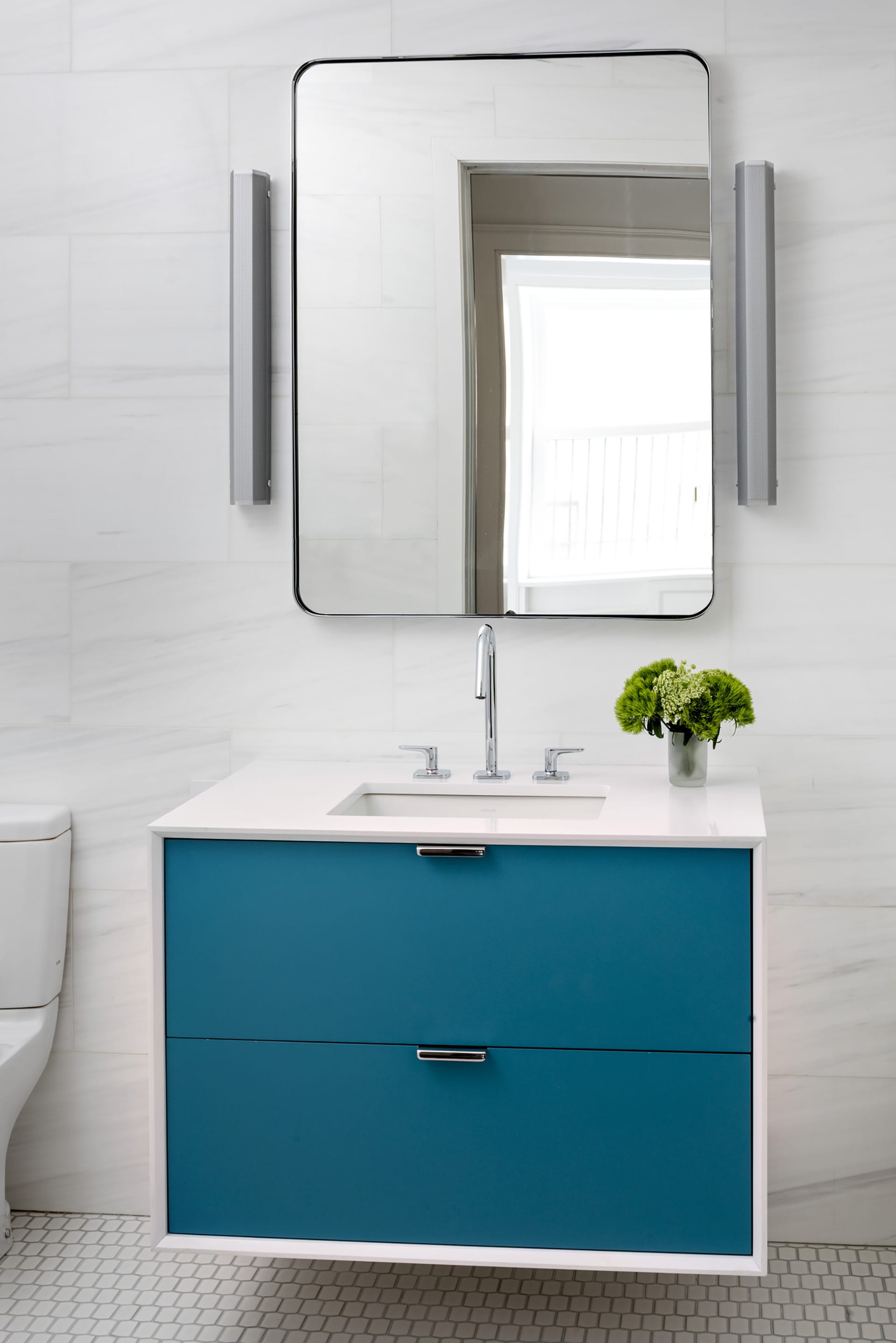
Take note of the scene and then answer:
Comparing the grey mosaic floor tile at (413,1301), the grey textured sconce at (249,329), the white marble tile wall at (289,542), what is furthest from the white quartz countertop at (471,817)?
the grey mosaic floor tile at (413,1301)

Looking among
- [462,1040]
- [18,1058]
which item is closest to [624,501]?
[462,1040]

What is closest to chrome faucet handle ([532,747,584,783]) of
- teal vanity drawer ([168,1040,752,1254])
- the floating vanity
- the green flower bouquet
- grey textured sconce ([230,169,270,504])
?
the green flower bouquet

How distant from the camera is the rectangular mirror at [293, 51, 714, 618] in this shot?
6.54 feet

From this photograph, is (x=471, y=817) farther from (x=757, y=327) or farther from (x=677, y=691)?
(x=757, y=327)

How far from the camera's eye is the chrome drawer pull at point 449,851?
1.58m

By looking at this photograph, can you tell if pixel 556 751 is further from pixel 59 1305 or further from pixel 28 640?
pixel 59 1305

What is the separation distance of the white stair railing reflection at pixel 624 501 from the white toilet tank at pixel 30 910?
1.02m

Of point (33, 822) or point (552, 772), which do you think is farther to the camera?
point (33, 822)

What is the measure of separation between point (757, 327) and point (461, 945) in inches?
44.9

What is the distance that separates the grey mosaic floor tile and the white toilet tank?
0.48 m

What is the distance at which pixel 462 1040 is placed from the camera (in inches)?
62.6

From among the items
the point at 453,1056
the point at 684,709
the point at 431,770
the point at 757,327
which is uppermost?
the point at 757,327

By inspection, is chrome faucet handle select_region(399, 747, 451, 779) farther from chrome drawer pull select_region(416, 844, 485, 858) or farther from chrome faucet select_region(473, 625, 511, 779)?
chrome drawer pull select_region(416, 844, 485, 858)

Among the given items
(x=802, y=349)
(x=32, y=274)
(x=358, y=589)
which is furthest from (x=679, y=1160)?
(x=32, y=274)
